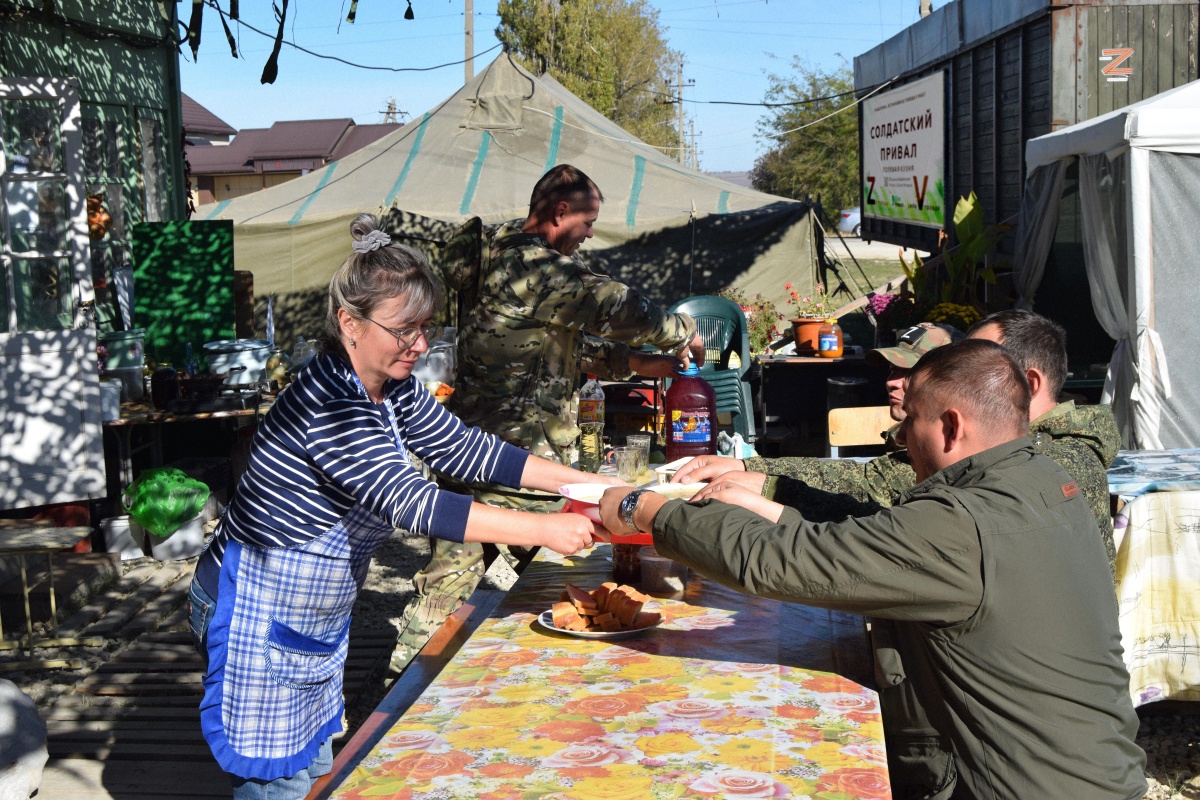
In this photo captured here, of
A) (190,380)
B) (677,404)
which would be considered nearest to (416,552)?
(190,380)

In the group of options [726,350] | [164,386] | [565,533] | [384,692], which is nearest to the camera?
[565,533]

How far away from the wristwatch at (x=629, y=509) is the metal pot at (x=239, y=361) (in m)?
5.71

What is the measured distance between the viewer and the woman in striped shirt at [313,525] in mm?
2514

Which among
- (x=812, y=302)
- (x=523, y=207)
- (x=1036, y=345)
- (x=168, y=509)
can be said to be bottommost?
(x=168, y=509)

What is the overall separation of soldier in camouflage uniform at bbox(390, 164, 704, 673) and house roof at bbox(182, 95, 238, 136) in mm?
21310

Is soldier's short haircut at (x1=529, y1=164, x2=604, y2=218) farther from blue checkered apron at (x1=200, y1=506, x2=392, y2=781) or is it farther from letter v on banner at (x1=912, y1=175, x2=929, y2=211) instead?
letter v on banner at (x1=912, y1=175, x2=929, y2=211)

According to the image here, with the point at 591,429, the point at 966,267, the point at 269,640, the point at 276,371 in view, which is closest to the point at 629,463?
the point at 591,429

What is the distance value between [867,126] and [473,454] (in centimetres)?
1572

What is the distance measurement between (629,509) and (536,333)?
5.32 ft

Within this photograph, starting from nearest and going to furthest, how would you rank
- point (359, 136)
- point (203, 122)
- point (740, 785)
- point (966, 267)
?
point (740, 785) → point (966, 267) → point (203, 122) → point (359, 136)

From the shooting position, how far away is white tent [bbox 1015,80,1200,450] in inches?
284

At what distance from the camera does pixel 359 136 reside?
53875 mm

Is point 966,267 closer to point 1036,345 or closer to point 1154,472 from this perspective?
point 1154,472

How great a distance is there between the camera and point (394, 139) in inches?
593
